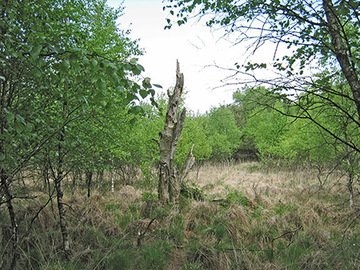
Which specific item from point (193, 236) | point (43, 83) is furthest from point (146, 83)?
point (193, 236)

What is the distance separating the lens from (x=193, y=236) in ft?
16.8

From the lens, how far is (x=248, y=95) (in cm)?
232

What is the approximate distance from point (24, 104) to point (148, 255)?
9.95 feet

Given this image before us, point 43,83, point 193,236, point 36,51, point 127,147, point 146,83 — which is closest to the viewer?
point 36,51

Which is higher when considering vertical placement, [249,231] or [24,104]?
[24,104]

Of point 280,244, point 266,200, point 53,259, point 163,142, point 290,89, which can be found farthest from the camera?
point 266,200

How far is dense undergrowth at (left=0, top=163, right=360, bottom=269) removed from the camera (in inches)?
145

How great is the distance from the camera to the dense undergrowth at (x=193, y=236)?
3.67 metres

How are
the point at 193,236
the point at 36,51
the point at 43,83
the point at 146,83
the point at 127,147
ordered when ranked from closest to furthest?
the point at 36,51 → the point at 146,83 → the point at 43,83 → the point at 193,236 → the point at 127,147

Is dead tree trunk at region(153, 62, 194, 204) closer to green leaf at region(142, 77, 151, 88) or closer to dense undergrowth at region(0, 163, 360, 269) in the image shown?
dense undergrowth at region(0, 163, 360, 269)

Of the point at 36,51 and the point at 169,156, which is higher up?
the point at 36,51

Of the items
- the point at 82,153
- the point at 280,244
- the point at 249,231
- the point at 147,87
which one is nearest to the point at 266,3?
the point at 147,87

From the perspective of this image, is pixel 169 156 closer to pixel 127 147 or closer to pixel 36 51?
pixel 127 147

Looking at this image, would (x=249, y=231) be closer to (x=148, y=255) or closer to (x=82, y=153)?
(x=148, y=255)
